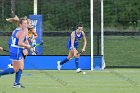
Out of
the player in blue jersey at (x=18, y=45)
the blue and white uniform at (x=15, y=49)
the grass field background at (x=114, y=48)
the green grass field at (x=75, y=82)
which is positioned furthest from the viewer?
the grass field background at (x=114, y=48)

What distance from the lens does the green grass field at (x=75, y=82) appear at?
43.7ft

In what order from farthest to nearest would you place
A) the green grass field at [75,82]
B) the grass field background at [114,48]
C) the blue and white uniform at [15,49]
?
the grass field background at [114,48] < the blue and white uniform at [15,49] < the green grass field at [75,82]

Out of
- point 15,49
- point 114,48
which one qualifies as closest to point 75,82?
point 15,49

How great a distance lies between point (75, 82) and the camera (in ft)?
50.6

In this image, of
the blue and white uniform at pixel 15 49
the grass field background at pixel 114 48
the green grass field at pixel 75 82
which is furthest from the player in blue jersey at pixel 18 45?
the grass field background at pixel 114 48

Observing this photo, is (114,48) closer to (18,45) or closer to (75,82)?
(75,82)

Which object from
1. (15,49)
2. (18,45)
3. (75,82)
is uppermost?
(18,45)

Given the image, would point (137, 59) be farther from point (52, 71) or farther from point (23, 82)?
point (23, 82)

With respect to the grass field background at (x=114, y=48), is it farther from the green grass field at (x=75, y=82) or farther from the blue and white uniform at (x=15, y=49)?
the blue and white uniform at (x=15, y=49)

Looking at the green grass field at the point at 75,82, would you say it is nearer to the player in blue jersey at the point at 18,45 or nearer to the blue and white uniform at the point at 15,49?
the player in blue jersey at the point at 18,45

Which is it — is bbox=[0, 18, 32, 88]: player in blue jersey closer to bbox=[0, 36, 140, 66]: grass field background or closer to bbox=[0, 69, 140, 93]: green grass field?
bbox=[0, 69, 140, 93]: green grass field

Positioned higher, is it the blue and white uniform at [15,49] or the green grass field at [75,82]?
the blue and white uniform at [15,49]

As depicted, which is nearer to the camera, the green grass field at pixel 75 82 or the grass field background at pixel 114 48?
the green grass field at pixel 75 82

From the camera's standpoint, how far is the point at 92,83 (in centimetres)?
1516
